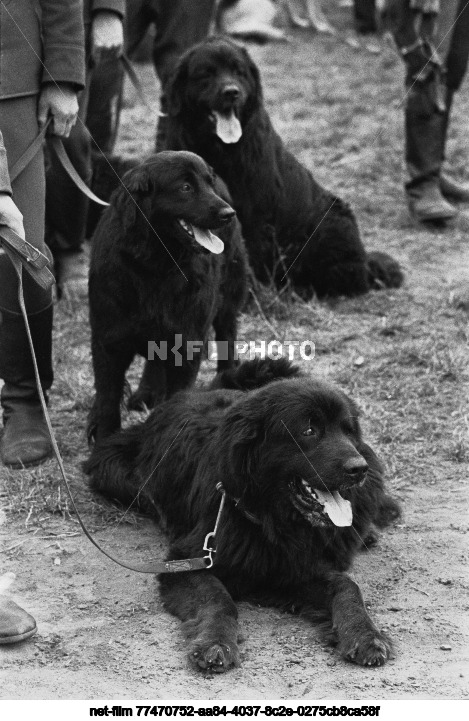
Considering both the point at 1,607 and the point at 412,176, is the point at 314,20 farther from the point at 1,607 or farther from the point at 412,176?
the point at 1,607

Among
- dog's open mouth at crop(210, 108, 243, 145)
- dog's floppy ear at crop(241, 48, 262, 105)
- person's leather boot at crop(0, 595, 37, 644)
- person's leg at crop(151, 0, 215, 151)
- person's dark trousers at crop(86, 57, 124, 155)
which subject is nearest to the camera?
person's leather boot at crop(0, 595, 37, 644)

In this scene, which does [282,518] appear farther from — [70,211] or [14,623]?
[70,211]

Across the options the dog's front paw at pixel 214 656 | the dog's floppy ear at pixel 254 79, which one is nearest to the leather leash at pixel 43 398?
the dog's front paw at pixel 214 656

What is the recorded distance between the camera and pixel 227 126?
603 cm

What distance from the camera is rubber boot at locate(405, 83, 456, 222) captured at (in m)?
7.78

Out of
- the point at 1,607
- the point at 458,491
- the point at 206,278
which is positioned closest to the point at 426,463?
the point at 458,491

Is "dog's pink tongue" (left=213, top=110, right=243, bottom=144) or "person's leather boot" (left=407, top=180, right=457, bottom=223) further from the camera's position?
"person's leather boot" (left=407, top=180, right=457, bottom=223)

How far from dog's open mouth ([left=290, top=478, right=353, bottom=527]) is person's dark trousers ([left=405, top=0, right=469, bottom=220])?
15.5 ft

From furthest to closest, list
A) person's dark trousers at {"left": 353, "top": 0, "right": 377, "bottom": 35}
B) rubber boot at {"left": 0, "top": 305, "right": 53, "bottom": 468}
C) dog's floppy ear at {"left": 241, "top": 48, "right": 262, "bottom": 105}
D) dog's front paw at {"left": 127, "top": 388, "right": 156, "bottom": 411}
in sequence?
person's dark trousers at {"left": 353, "top": 0, "right": 377, "bottom": 35} < dog's floppy ear at {"left": 241, "top": 48, "right": 262, "bottom": 105} < dog's front paw at {"left": 127, "top": 388, "right": 156, "bottom": 411} < rubber boot at {"left": 0, "top": 305, "right": 53, "bottom": 468}

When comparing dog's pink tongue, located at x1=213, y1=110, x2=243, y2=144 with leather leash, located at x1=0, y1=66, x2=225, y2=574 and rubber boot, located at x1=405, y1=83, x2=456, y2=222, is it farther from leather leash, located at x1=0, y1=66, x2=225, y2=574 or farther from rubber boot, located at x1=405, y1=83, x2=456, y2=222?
leather leash, located at x1=0, y1=66, x2=225, y2=574

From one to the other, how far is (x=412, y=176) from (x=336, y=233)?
1.31 metres

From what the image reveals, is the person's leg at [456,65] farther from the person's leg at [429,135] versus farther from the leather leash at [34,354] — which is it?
the leather leash at [34,354]

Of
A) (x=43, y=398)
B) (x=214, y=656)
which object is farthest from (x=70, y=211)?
(x=214, y=656)

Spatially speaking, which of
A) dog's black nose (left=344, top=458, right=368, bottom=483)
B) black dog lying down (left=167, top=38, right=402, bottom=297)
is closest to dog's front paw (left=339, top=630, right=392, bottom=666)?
dog's black nose (left=344, top=458, right=368, bottom=483)
